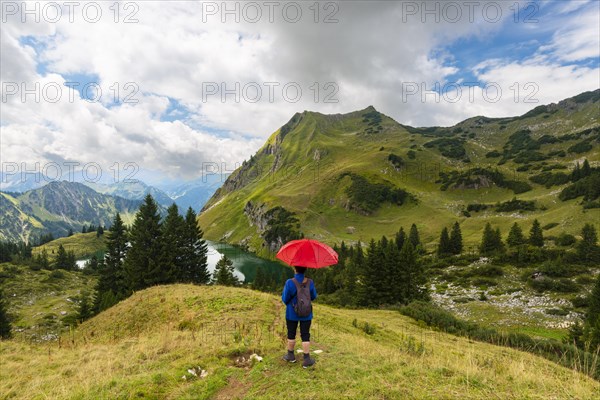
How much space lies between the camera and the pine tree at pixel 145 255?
43594 mm

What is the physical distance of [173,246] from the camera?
156 feet

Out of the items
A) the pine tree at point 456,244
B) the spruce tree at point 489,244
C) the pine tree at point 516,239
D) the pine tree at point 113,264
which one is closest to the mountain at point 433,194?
the pine tree at point 456,244

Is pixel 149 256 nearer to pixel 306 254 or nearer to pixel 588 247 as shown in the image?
pixel 306 254

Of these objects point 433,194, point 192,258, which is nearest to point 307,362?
point 192,258

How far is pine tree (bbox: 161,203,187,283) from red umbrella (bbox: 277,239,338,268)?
41.7 metres

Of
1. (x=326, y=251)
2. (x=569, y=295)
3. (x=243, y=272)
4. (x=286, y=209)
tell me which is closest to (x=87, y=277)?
(x=243, y=272)

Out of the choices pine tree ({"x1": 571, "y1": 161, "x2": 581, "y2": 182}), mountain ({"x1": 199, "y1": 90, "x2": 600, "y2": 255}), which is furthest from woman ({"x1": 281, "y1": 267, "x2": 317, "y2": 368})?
pine tree ({"x1": 571, "y1": 161, "x2": 581, "y2": 182})

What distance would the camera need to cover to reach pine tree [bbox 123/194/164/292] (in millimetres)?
43594

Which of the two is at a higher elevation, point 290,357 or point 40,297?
point 290,357

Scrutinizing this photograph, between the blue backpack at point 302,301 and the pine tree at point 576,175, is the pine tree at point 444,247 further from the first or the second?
the blue backpack at point 302,301

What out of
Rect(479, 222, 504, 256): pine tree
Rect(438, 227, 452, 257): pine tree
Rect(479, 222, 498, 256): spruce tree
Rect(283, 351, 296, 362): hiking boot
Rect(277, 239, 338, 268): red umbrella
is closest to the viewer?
Rect(277, 239, 338, 268): red umbrella

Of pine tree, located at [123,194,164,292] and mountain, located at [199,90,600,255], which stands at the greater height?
mountain, located at [199,90,600,255]

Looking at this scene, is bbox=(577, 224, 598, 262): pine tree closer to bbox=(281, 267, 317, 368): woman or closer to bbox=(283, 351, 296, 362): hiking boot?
bbox=(281, 267, 317, 368): woman

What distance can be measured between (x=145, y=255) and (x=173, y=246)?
14.2 feet
